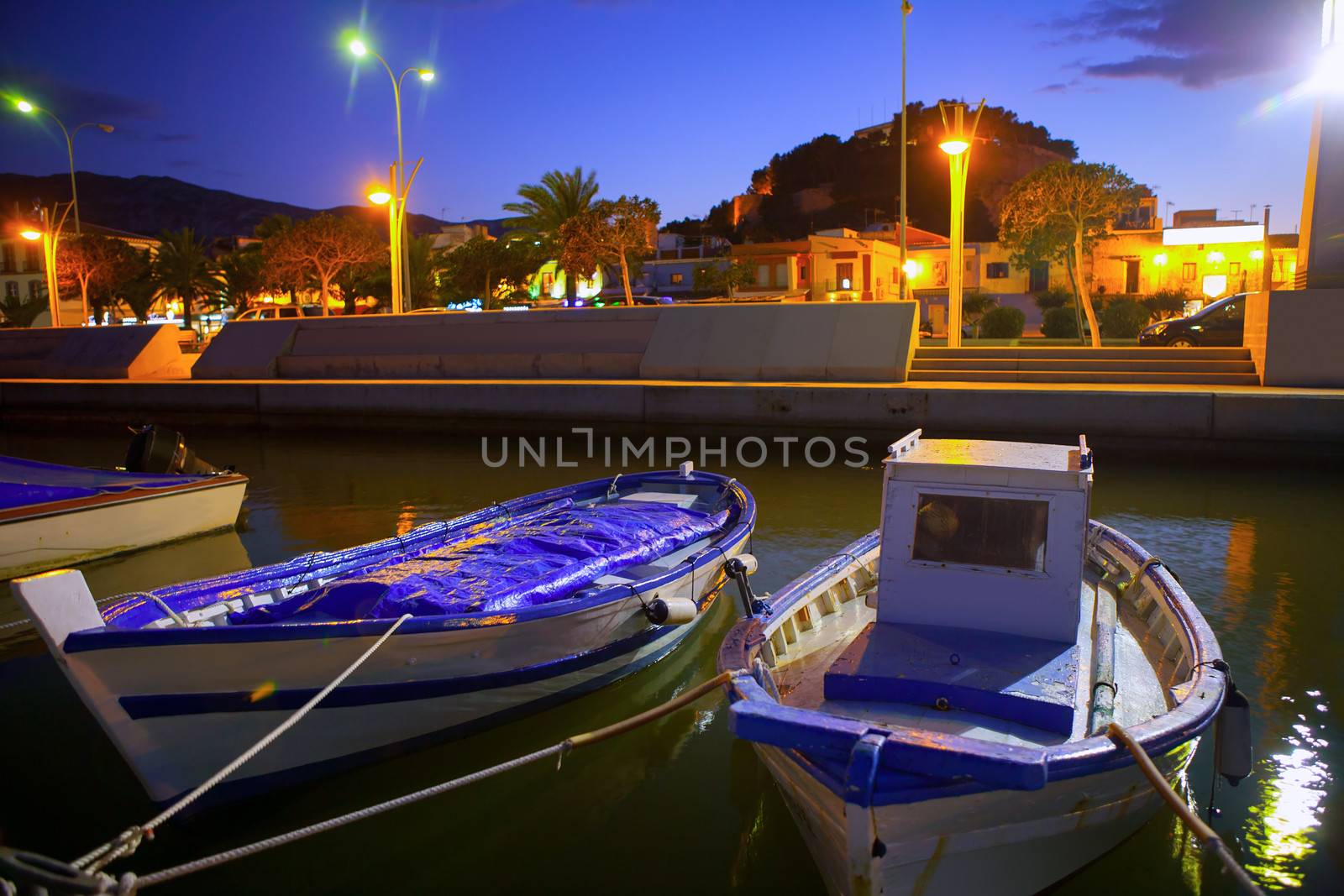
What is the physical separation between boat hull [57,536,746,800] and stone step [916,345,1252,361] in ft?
55.9

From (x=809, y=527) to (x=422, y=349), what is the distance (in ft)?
57.3

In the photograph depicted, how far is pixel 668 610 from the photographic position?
6.29 metres

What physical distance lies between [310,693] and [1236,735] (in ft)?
16.5

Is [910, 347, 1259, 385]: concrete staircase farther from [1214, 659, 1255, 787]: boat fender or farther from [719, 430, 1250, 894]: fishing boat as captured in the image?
[1214, 659, 1255, 787]: boat fender

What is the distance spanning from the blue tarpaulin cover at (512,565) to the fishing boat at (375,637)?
18 millimetres

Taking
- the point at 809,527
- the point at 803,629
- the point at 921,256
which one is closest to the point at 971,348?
the point at 809,527

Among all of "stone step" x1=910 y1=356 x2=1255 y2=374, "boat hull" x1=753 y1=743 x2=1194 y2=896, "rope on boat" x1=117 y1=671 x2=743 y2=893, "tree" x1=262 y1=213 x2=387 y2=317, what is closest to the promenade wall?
"stone step" x1=910 y1=356 x2=1255 y2=374

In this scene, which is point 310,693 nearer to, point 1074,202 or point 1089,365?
point 1089,365

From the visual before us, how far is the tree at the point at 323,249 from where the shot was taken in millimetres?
35469

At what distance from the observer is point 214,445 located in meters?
20.9

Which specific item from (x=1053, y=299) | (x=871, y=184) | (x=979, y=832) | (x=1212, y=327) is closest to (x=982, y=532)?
(x=979, y=832)

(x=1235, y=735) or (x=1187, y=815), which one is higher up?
(x=1187, y=815)

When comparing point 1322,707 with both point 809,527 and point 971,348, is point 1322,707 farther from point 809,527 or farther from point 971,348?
point 971,348

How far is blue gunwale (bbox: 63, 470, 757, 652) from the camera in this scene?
4805 mm
